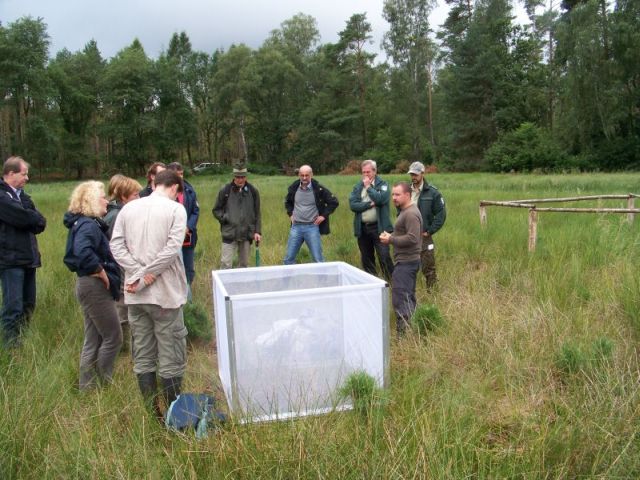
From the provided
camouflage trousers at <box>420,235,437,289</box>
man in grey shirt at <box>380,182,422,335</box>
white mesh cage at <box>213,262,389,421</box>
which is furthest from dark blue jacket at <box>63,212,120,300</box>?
camouflage trousers at <box>420,235,437,289</box>

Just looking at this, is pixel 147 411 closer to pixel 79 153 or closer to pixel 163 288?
pixel 163 288

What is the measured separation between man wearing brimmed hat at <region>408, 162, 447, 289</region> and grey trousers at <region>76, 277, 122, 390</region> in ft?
12.7

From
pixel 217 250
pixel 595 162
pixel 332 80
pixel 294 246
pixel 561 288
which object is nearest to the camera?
pixel 561 288

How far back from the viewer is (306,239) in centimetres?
775

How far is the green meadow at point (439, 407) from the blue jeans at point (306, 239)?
1.63 m

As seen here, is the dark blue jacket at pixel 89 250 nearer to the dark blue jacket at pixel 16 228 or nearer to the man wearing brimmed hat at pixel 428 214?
the dark blue jacket at pixel 16 228

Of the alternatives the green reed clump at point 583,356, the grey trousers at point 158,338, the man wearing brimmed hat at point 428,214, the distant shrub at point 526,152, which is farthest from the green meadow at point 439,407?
the distant shrub at point 526,152

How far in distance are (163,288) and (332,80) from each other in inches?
2234

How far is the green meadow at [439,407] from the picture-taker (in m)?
2.72

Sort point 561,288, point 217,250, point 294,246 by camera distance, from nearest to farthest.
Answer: point 561,288
point 294,246
point 217,250

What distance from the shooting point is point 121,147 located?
60.5m

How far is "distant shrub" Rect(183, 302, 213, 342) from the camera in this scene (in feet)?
18.0

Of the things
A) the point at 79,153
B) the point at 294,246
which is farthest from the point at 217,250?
the point at 79,153

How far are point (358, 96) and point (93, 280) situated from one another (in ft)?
190
